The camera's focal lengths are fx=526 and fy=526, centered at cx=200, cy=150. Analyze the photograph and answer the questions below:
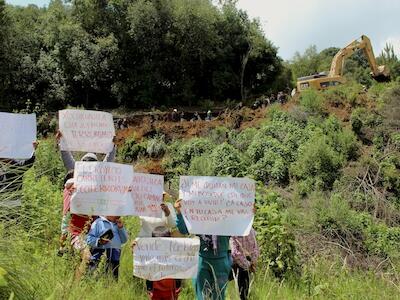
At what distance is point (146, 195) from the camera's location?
12.9ft

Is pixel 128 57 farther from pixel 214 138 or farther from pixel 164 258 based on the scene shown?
pixel 164 258

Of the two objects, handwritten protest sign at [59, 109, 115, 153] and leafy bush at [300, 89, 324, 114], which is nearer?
handwritten protest sign at [59, 109, 115, 153]

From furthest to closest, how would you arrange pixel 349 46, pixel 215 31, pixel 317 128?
1. pixel 215 31
2. pixel 349 46
3. pixel 317 128

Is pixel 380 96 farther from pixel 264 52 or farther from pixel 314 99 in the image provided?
pixel 264 52

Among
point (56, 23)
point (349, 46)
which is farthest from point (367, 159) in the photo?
point (56, 23)

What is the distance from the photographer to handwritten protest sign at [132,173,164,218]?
3.90m

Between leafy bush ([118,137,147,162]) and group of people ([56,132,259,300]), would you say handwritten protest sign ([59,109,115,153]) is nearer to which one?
group of people ([56,132,259,300])

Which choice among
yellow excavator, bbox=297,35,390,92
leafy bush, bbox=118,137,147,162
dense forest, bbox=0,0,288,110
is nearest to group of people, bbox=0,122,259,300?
leafy bush, bbox=118,137,147,162

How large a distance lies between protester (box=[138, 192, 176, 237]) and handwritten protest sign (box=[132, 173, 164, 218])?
14cm

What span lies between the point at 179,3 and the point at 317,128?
18.9 metres

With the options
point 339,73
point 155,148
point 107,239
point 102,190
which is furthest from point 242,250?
point 339,73

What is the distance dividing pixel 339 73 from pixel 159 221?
22812 millimetres

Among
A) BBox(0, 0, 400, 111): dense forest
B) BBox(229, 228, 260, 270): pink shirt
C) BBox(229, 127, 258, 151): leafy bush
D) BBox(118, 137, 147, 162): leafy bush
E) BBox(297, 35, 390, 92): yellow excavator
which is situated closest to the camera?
BBox(229, 228, 260, 270): pink shirt

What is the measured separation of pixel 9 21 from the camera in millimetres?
30531
